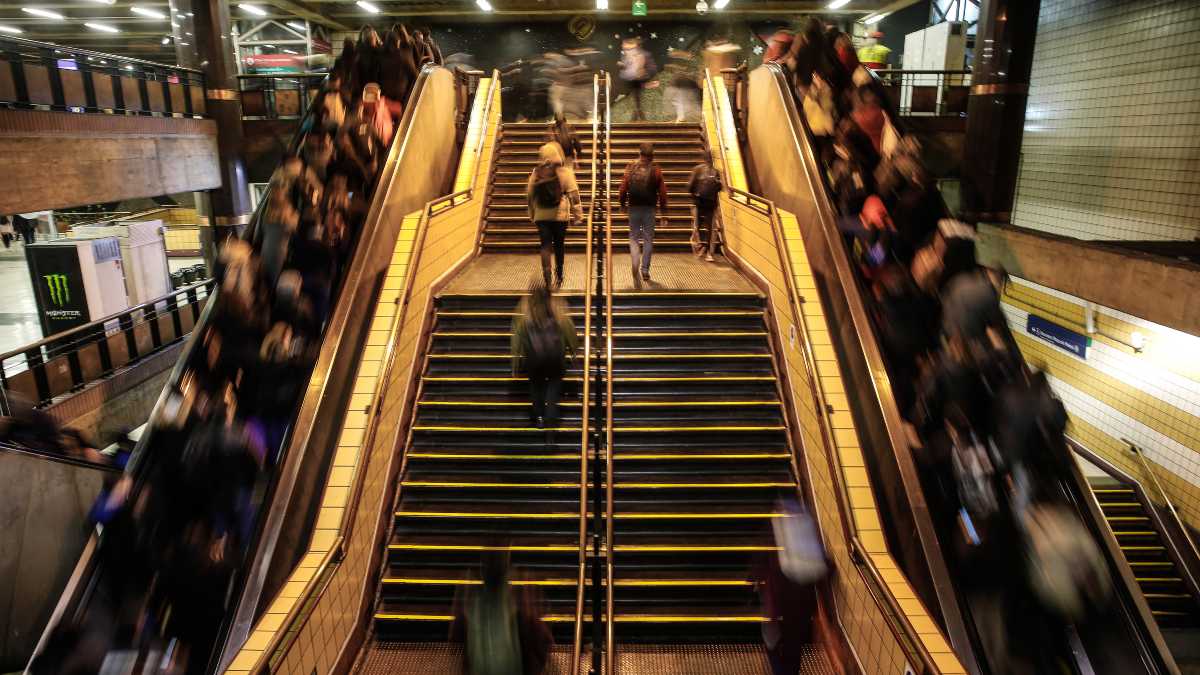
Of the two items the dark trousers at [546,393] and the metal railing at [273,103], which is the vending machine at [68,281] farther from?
the dark trousers at [546,393]

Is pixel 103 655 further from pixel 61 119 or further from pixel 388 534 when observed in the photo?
pixel 61 119

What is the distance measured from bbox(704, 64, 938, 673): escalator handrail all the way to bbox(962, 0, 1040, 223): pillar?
3821 mm

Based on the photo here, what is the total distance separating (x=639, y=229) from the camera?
795cm

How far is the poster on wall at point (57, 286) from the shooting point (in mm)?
9211

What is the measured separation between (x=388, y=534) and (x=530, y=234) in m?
5.25

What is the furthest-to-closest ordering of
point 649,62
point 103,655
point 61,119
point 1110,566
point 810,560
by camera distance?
1. point 649,62
2. point 61,119
3. point 810,560
4. point 1110,566
5. point 103,655

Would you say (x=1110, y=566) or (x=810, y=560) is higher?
(x=1110, y=566)

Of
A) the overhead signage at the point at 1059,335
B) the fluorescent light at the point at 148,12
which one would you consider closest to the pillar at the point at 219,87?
the fluorescent light at the point at 148,12

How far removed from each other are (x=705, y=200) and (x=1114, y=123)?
5606 mm

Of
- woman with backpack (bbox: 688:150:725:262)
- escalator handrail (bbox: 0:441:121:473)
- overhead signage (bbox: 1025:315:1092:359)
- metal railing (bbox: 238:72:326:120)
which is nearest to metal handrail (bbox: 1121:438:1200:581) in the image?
overhead signage (bbox: 1025:315:1092:359)

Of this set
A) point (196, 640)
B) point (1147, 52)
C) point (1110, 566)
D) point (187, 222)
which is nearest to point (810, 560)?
point (1110, 566)

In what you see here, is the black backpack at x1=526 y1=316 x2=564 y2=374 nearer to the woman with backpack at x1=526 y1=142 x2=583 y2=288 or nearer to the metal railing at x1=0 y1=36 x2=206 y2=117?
the woman with backpack at x1=526 y1=142 x2=583 y2=288

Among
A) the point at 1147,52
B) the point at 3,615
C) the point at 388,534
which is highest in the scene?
the point at 1147,52

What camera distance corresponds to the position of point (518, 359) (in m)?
5.66
